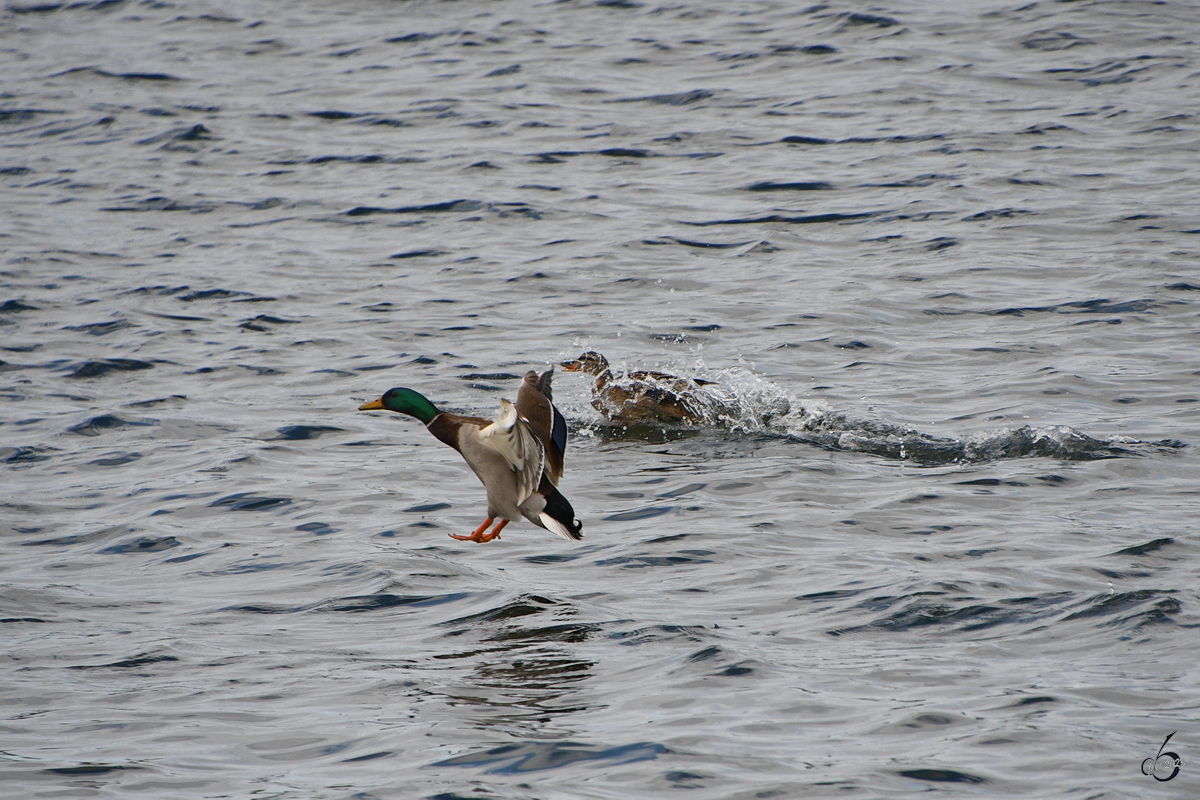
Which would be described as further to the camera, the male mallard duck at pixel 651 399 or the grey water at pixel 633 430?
the male mallard duck at pixel 651 399

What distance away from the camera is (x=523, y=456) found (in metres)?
5.67

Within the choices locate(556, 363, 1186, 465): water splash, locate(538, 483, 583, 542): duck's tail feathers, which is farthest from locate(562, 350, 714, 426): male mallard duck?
locate(538, 483, 583, 542): duck's tail feathers

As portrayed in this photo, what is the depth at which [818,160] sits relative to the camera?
15680 millimetres

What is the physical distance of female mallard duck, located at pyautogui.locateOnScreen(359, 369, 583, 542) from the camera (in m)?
5.70

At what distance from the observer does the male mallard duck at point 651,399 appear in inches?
354

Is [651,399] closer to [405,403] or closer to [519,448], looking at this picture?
[405,403]

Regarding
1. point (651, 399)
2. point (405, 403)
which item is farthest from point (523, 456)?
point (651, 399)

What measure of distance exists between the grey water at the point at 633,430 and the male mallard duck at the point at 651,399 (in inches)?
6.1

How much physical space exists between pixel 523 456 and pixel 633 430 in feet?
11.1

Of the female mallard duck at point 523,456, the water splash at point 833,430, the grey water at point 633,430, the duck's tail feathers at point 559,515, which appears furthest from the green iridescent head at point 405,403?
the water splash at point 833,430

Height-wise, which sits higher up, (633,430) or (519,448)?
(519,448)

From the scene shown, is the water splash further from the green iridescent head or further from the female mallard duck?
the green iridescent head

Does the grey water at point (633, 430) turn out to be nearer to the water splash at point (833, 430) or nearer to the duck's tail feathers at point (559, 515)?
the water splash at point (833, 430)

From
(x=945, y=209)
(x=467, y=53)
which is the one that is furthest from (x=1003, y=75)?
(x=467, y=53)
